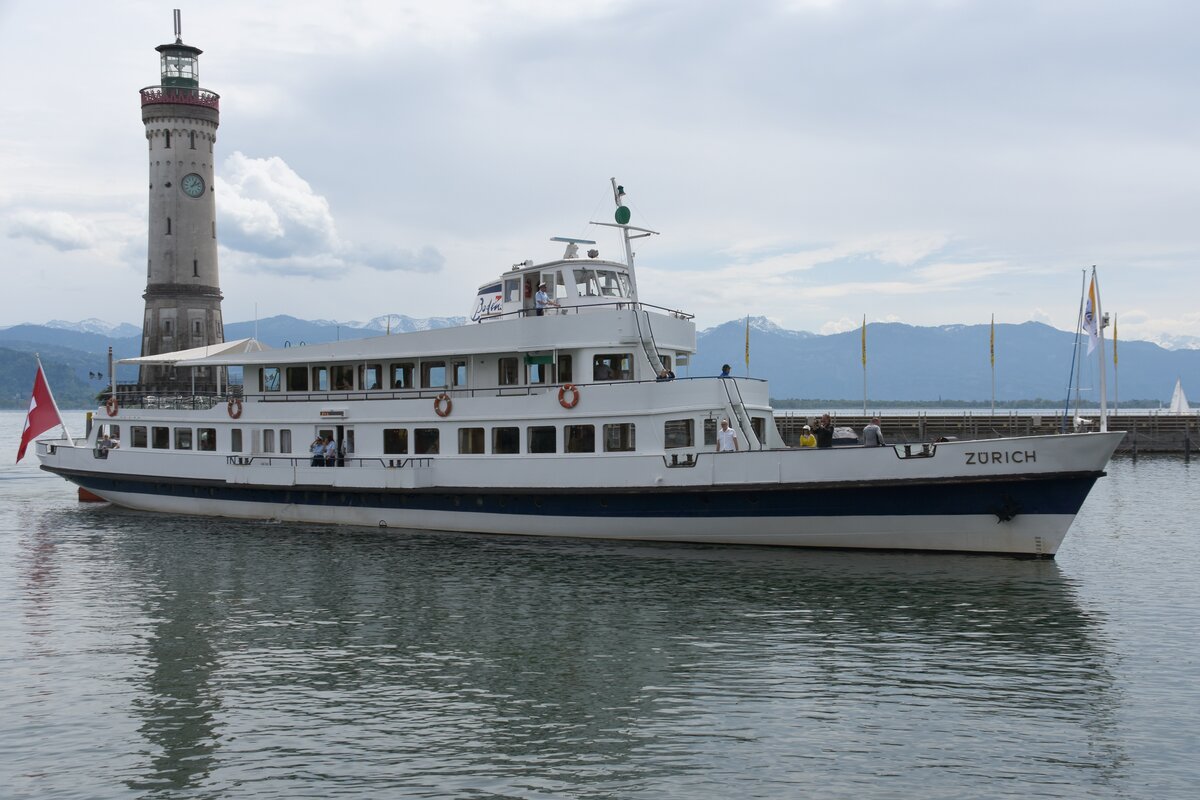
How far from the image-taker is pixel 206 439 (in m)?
29.7

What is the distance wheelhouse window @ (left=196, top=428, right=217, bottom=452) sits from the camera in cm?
2959

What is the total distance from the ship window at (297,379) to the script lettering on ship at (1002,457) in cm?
1813

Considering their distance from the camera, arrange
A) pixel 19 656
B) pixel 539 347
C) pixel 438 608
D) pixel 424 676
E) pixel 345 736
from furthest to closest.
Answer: pixel 539 347
pixel 438 608
pixel 19 656
pixel 424 676
pixel 345 736

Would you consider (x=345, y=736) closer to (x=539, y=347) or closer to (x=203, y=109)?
(x=539, y=347)

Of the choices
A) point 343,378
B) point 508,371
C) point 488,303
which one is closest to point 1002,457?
point 508,371

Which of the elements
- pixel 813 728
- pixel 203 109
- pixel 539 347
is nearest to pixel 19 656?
pixel 813 728

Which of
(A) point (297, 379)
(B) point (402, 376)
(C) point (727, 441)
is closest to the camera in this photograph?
(C) point (727, 441)

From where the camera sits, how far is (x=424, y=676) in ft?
42.7

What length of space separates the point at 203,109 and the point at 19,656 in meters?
51.0

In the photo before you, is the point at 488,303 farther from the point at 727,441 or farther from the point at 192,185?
the point at 192,185

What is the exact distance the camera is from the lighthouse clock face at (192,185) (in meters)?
57.7

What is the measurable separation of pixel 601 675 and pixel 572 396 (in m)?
10.9

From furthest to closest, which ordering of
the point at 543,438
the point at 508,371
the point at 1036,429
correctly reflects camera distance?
the point at 1036,429
the point at 508,371
the point at 543,438

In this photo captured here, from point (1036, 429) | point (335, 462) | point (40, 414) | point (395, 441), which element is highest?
point (40, 414)
